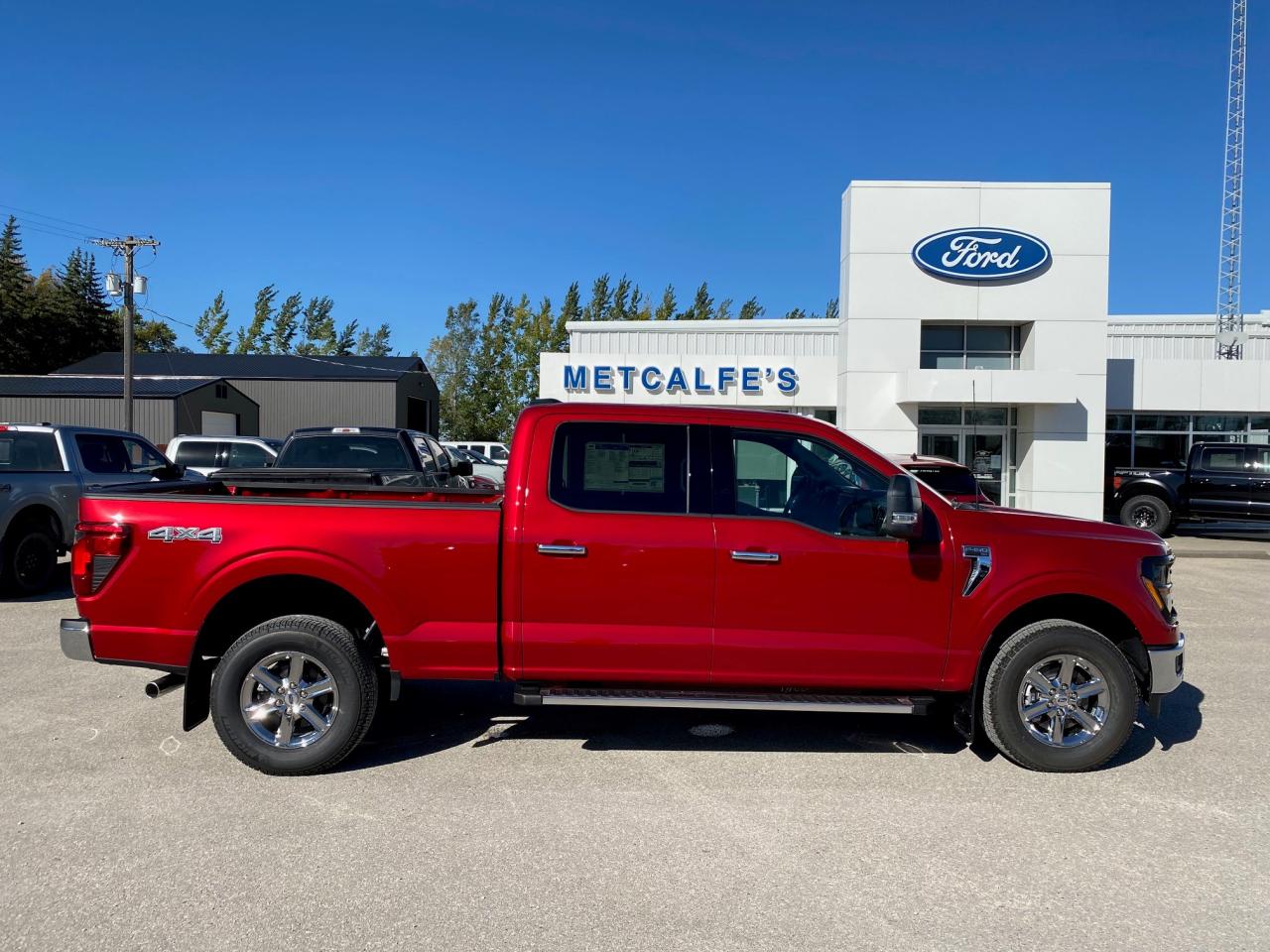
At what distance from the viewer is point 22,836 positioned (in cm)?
380

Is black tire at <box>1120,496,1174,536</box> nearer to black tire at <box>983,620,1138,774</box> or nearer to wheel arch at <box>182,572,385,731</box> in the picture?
black tire at <box>983,620,1138,774</box>

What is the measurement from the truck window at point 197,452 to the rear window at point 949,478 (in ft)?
45.5

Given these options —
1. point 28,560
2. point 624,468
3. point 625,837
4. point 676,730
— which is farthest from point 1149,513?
point 28,560

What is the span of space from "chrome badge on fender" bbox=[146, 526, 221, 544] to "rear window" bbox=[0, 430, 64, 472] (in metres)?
6.83

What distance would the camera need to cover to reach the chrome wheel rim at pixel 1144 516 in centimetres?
1750

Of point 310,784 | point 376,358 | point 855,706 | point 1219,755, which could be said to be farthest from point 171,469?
point 376,358

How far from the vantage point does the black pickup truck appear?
1648cm

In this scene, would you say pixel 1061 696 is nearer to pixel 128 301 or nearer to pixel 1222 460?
pixel 1222 460

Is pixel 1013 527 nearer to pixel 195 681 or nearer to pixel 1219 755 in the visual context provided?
pixel 1219 755

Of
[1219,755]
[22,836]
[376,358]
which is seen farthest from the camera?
[376,358]

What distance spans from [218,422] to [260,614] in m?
39.7

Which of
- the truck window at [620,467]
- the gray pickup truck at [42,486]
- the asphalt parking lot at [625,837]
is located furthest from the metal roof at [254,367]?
the truck window at [620,467]

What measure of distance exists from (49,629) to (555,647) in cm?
602

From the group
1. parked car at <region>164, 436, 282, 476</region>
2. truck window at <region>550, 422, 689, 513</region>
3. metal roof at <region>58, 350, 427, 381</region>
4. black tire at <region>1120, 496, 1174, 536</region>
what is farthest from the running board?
metal roof at <region>58, 350, 427, 381</region>
